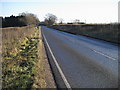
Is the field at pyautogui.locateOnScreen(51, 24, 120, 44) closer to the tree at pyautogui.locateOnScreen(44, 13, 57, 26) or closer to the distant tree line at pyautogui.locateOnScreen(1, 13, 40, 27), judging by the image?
the distant tree line at pyautogui.locateOnScreen(1, 13, 40, 27)

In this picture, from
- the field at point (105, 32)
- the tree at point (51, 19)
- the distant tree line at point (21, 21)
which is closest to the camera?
the field at point (105, 32)

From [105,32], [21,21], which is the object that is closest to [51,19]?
[21,21]

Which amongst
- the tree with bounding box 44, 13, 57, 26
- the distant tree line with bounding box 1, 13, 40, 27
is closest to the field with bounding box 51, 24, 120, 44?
the distant tree line with bounding box 1, 13, 40, 27

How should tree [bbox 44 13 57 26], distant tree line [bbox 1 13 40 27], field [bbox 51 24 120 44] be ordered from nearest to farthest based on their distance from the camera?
field [bbox 51 24 120 44], distant tree line [bbox 1 13 40 27], tree [bbox 44 13 57 26]

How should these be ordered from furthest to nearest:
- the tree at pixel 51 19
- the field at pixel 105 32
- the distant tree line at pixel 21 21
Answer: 1. the tree at pixel 51 19
2. the distant tree line at pixel 21 21
3. the field at pixel 105 32

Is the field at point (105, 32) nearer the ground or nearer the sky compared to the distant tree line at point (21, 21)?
nearer the ground

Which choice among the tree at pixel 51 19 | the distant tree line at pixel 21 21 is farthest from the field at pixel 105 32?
the tree at pixel 51 19

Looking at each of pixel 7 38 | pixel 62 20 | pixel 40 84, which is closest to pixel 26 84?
pixel 40 84

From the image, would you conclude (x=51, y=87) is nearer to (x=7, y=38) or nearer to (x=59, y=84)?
(x=59, y=84)

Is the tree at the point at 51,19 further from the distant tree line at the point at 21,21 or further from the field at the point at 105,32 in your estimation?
the field at the point at 105,32

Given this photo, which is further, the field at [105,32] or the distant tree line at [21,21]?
the distant tree line at [21,21]

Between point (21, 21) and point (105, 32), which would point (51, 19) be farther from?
point (105, 32)

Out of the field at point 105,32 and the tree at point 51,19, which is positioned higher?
the tree at point 51,19

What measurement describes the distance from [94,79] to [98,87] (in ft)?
2.52
